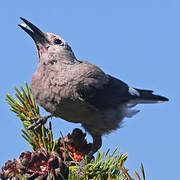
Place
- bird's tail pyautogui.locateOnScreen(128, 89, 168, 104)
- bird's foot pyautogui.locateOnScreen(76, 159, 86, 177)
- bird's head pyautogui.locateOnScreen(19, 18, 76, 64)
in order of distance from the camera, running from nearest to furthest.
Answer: bird's foot pyautogui.locateOnScreen(76, 159, 86, 177) < bird's head pyautogui.locateOnScreen(19, 18, 76, 64) < bird's tail pyautogui.locateOnScreen(128, 89, 168, 104)

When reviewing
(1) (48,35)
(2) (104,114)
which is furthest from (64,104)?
(1) (48,35)

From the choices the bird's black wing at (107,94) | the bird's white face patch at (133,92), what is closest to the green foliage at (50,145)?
the bird's black wing at (107,94)

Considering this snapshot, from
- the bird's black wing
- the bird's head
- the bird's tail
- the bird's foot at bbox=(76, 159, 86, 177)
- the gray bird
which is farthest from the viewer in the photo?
the bird's tail

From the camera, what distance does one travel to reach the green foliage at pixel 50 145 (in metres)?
2.44

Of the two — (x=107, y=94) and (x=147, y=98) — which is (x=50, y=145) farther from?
(x=147, y=98)

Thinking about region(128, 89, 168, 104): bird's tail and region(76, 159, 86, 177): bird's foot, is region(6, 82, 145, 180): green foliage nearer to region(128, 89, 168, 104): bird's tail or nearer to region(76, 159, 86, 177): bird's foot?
region(76, 159, 86, 177): bird's foot

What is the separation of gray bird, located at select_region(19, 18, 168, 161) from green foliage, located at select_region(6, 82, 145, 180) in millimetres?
249

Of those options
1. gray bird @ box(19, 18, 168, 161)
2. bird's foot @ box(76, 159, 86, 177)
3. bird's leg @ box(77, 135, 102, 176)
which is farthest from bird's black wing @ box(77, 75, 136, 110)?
bird's foot @ box(76, 159, 86, 177)

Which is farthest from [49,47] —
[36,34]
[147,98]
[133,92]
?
[147,98]

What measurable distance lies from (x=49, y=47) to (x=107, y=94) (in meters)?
0.89

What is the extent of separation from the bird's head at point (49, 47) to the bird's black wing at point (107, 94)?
1.47 feet

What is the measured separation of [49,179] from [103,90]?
1858 mm

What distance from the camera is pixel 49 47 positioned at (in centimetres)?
383

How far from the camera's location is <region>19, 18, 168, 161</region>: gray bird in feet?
10.9
